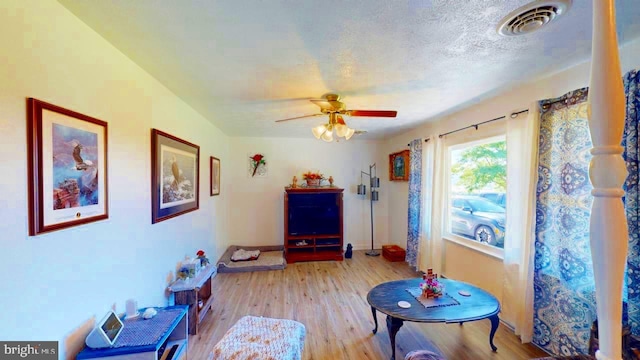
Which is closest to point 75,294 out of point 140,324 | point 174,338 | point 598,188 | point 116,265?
point 116,265

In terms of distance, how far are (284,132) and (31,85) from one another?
3447 millimetres

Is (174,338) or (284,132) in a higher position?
(284,132)

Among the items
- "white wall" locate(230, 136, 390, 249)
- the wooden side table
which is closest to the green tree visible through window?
"white wall" locate(230, 136, 390, 249)

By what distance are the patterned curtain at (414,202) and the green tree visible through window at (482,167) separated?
60cm

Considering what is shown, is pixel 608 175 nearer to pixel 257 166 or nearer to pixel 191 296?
pixel 191 296

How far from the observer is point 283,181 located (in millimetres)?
5062

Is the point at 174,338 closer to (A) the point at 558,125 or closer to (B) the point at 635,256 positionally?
(B) the point at 635,256

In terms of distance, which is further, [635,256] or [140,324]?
[140,324]

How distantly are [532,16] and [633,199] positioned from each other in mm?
1238

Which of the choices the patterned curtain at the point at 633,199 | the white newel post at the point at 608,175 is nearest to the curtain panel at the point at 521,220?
the patterned curtain at the point at 633,199

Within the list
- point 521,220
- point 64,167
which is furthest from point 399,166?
point 64,167

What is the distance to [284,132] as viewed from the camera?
445cm

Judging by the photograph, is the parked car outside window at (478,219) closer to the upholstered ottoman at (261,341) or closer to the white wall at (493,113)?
the white wall at (493,113)

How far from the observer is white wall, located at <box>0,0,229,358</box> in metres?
1.01
